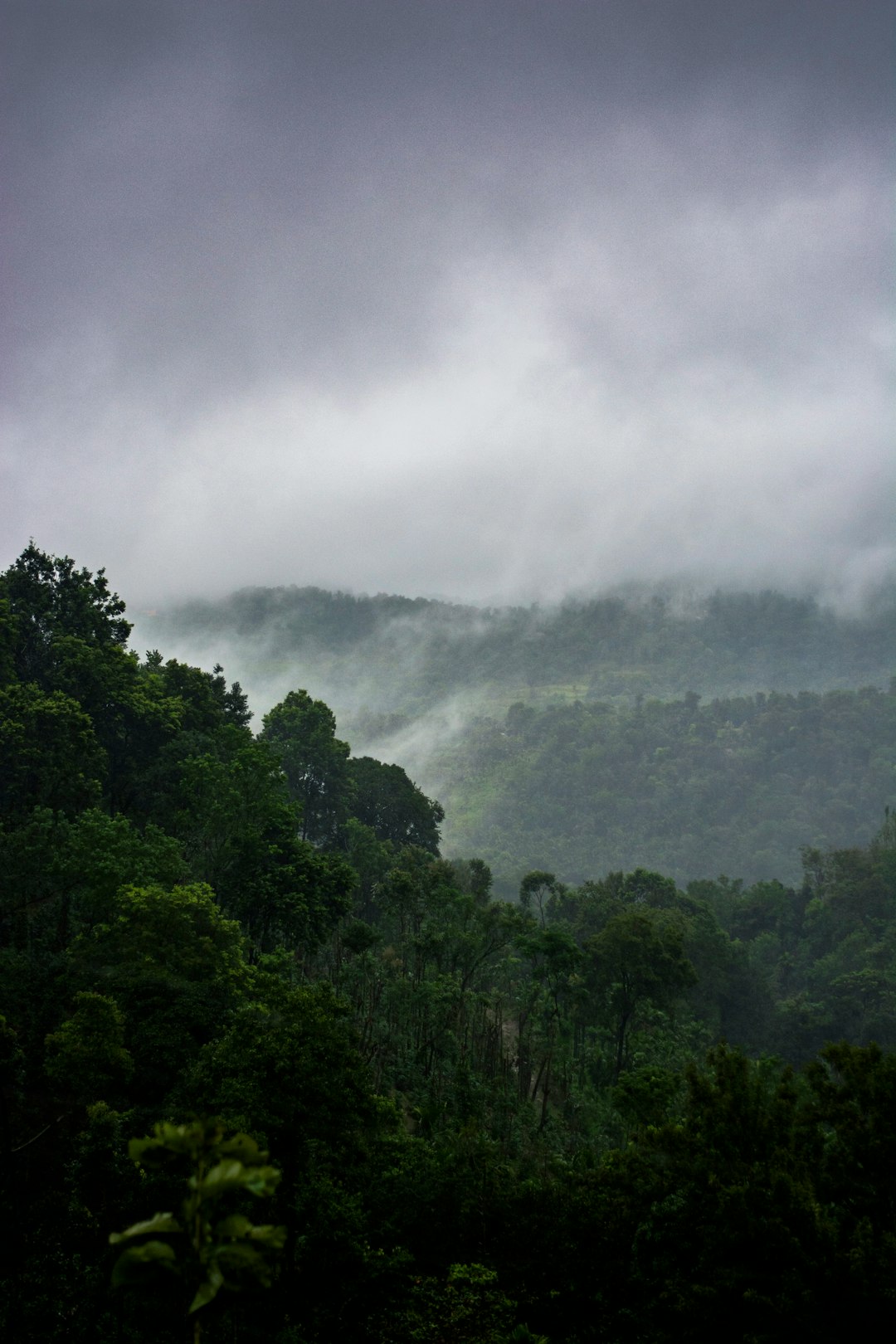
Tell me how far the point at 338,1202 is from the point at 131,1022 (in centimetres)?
918

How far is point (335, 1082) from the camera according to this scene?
1834cm

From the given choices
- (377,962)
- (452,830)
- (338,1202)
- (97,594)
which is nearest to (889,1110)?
(338,1202)

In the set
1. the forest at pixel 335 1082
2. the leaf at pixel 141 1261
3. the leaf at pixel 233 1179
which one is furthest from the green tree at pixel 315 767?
the leaf at pixel 233 1179

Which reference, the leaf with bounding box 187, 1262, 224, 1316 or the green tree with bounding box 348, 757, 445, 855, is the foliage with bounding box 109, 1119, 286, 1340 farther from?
the green tree with bounding box 348, 757, 445, 855

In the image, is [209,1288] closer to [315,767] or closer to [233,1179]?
[233,1179]

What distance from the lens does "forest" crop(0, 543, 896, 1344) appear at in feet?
44.5

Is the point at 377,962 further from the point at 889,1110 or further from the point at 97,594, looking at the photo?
the point at 889,1110

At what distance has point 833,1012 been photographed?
2419 inches

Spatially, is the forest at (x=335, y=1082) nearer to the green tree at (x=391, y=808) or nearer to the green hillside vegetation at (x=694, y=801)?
the green tree at (x=391, y=808)

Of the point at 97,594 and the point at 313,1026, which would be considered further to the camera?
the point at 97,594

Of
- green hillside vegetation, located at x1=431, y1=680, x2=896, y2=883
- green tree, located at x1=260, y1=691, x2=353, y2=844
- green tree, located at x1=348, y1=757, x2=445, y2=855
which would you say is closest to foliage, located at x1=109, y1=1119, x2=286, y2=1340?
green tree, located at x1=260, y1=691, x2=353, y2=844

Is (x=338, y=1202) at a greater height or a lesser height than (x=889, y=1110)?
lesser

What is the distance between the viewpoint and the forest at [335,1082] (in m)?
13.6

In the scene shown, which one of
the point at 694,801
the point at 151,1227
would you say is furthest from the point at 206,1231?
the point at 694,801
